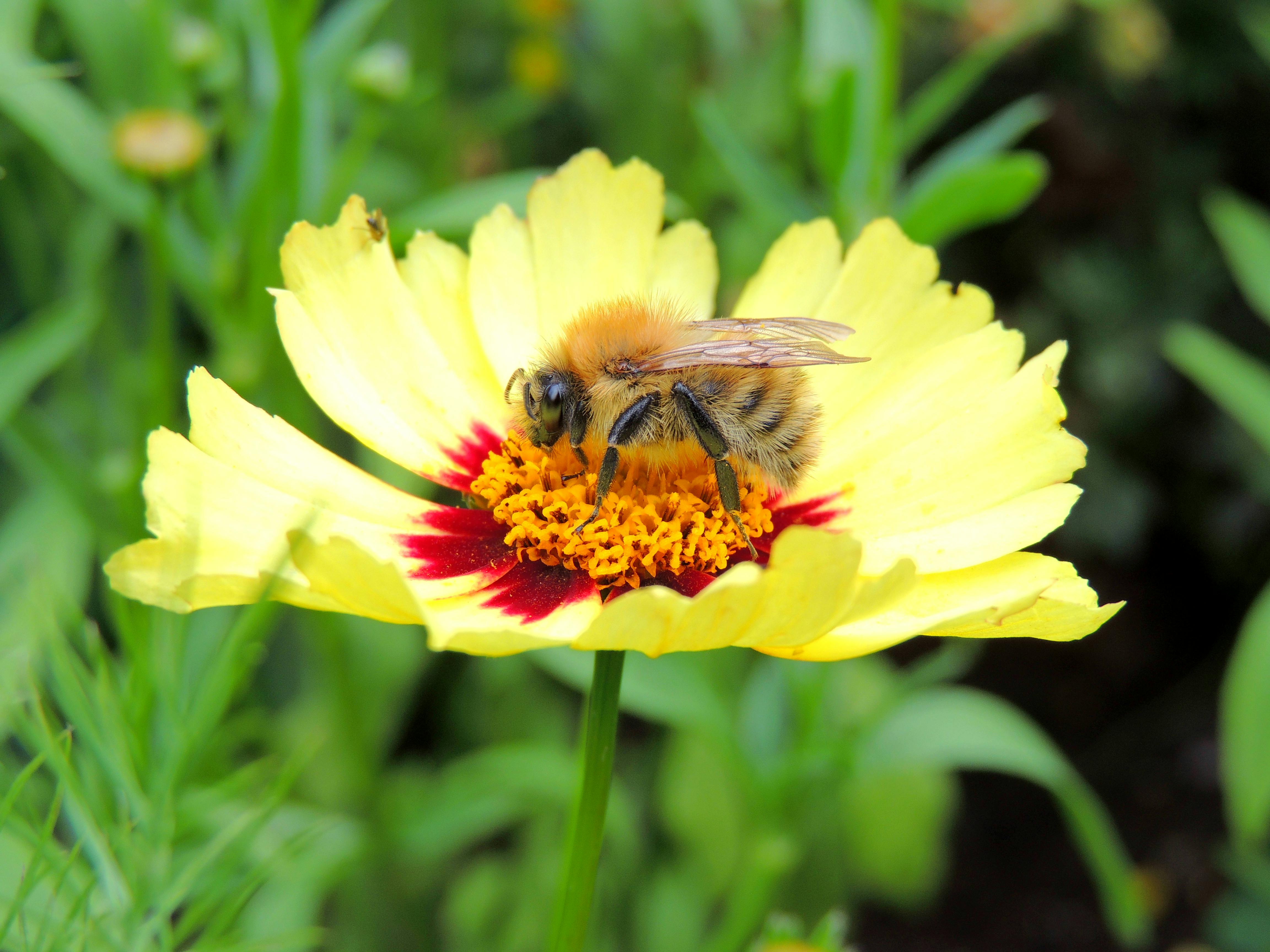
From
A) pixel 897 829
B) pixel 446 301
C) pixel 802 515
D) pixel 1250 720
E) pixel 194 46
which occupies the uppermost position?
pixel 194 46

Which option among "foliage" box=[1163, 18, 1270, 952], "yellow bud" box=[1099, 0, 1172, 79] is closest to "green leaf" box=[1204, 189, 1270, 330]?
"foliage" box=[1163, 18, 1270, 952]

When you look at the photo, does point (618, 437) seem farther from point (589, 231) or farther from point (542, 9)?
point (542, 9)

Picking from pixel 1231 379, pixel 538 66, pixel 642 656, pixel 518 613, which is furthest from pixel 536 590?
pixel 538 66

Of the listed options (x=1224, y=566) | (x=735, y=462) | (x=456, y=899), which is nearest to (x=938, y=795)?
(x=456, y=899)

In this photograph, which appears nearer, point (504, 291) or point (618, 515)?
point (618, 515)

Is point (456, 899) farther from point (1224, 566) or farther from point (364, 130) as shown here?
point (1224, 566)

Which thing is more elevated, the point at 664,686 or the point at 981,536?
the point at 981,536

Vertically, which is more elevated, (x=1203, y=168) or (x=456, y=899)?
(x=1203, y=168)
